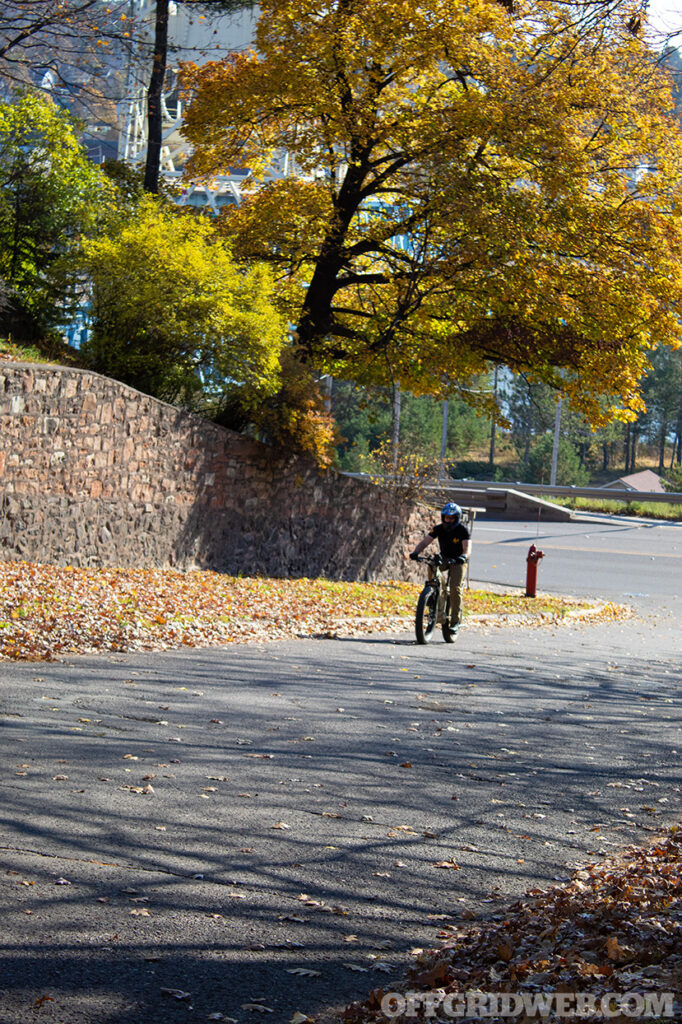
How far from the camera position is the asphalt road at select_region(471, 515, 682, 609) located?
72.3 ft

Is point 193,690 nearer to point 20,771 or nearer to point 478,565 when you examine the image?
point 20,771

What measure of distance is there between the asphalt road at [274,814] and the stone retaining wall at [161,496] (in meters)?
4.35

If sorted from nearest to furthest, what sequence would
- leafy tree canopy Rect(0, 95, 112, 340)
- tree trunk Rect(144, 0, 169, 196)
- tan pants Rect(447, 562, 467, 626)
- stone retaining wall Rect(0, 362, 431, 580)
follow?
tan pants Rect(447, 562, 467, 626) → stone retaining wall Rect(0, 362, 431, 580) → leafy tree canopy Rect(0, 95, 112, 340) → tree trunk Rect(144, 0, 169, 196)

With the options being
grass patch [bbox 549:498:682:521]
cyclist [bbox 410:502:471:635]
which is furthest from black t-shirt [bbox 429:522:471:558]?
grass patch [bbox 549:498:682:521]

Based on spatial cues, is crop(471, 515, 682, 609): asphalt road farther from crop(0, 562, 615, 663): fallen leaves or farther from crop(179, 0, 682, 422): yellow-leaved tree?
crop(0, 562, 615, 663): fallen leaves

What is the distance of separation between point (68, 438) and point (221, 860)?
407 inches

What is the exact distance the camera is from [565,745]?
809 cm

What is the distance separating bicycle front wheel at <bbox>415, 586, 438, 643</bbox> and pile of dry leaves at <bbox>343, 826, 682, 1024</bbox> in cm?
817

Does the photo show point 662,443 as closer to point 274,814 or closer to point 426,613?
point 426,613

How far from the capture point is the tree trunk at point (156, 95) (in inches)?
752

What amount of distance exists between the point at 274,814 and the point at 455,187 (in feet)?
42.9

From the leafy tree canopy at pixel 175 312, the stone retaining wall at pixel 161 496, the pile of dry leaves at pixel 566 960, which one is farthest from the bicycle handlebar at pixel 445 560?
the pile of dry leaves at pixel 566 960

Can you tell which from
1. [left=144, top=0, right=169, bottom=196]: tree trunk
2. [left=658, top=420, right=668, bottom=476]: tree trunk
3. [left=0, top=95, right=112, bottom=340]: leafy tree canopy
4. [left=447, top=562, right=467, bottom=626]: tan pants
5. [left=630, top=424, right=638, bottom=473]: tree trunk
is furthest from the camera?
[left=630, top=424, right=638, bottom=473]: tree trunk

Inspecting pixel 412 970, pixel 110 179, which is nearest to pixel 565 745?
pixel 412 970
